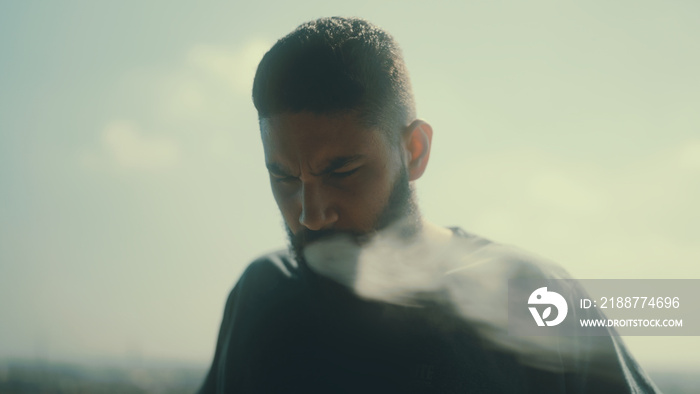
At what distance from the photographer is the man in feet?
3.24

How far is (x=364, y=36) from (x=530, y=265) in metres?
0.56

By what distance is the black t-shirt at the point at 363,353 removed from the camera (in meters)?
0.97

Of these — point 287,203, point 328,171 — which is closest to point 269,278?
point 287,203

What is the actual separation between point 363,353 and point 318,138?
0.40 meters

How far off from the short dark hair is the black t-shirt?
1.08 ft

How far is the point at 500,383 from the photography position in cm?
96

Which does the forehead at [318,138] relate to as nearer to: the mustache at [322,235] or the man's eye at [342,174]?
the man's eye at [342,174]

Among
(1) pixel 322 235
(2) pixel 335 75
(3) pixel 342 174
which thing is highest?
(2) pixel 335 75

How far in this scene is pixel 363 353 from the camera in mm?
1032

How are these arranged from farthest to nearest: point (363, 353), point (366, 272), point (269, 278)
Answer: point (269, 278), point (366, 272), point (363, 353)

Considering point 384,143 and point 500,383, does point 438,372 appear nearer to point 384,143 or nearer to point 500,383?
point 500,383

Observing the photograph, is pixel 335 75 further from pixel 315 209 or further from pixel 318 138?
pixel 315 209

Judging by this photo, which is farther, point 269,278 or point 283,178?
point 269,278

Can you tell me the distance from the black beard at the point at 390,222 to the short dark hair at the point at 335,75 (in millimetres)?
129
